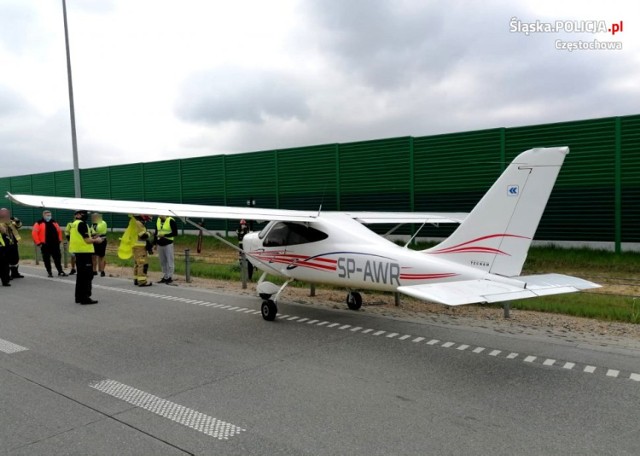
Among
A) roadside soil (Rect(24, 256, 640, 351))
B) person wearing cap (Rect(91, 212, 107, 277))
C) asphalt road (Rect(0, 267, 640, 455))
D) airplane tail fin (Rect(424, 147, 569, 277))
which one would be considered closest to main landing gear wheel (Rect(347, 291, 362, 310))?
roadside soil (Rect(24, 256, 640, 351))

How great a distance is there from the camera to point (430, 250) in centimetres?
781

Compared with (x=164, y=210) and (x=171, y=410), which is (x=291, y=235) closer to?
(x=164, y=210)

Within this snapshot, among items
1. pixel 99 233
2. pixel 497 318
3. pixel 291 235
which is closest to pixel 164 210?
pixel 291 235

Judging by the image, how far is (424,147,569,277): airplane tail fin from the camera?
6.60 meters

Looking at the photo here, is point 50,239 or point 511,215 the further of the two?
point 50,239

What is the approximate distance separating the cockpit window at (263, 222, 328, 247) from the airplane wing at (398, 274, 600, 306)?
357 centimetres

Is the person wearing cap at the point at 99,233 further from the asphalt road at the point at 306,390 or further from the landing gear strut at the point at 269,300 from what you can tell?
the landing gear strut at the point at 269,300

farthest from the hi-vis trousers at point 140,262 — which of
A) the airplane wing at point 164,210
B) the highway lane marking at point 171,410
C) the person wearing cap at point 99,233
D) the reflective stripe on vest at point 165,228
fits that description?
the highway lane marking at point 171,410

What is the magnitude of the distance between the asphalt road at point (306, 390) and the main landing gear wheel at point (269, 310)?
0.27 metres

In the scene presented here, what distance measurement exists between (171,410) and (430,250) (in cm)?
463

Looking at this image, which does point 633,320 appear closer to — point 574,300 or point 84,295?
point 574,300

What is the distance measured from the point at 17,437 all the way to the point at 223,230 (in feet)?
Result: 79.2

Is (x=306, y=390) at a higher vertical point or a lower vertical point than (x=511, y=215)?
lower

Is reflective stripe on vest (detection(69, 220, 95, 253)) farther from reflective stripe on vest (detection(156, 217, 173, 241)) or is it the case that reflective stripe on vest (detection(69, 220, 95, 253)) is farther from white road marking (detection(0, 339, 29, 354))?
white road marking (detection(0, 339, 29, 354))
